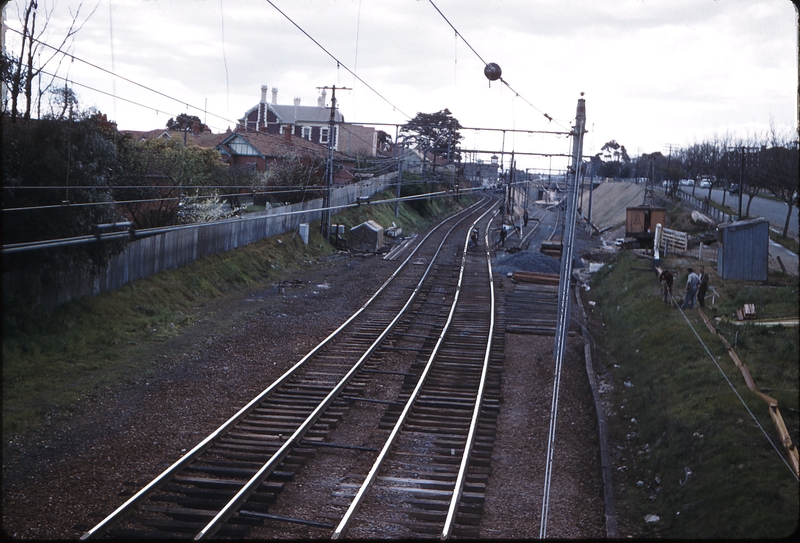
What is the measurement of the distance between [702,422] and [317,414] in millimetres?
5303

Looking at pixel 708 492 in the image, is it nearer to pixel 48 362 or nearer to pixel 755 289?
pixel 48 362

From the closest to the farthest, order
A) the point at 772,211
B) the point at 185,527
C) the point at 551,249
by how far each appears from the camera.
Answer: the point at 185,527
the point at 551,249
the point at 772,211


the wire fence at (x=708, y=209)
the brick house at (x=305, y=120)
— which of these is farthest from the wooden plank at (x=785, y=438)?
the brick house at (x=305, y=120)

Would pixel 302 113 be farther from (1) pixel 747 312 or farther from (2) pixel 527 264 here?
(1) pixel 747 312

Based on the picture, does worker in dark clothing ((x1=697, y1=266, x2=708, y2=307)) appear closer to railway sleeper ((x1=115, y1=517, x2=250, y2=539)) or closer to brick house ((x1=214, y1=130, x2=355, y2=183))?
railway sleeper ((x1=115, y1=517, x2=250, y2=539))

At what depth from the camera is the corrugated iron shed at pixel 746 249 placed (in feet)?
62.5

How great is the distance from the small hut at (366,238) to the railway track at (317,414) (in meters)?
11.3

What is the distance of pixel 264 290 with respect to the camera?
2053 centimetres

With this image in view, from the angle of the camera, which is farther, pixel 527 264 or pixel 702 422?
pixel 527 264

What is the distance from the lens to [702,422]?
896 cm

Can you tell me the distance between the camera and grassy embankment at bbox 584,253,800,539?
6820mm

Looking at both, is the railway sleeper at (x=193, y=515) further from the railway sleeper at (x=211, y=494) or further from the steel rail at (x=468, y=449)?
the steel rail at (x=468, y=449)

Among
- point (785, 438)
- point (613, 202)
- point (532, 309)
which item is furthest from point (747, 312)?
point (613, 202)

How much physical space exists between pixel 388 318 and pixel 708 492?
1077cm
